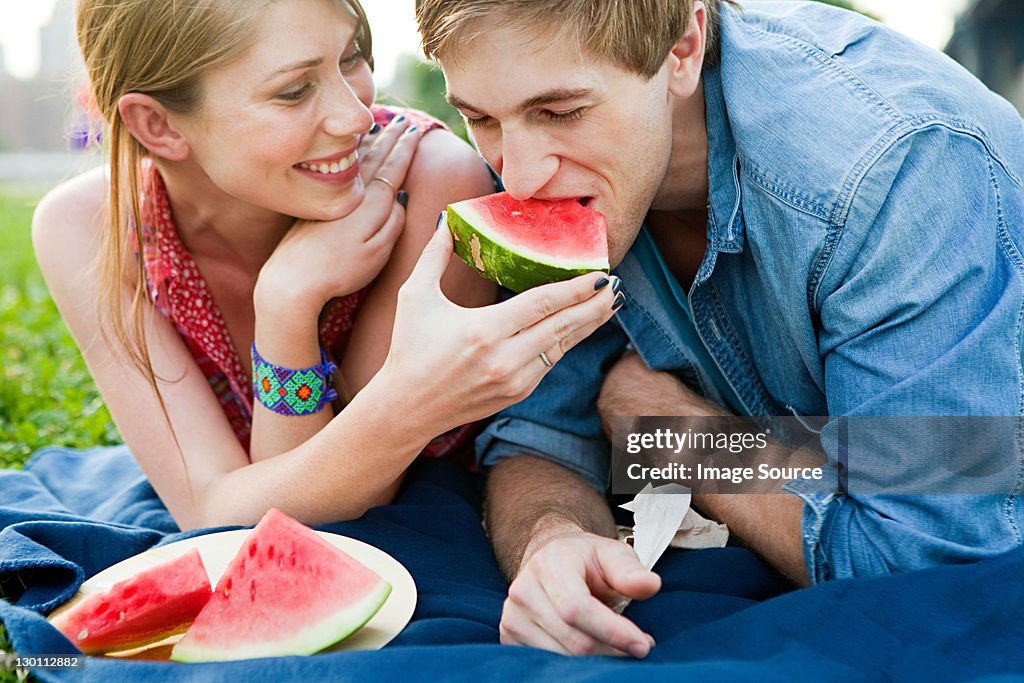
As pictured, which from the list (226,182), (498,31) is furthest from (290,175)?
(498,31)

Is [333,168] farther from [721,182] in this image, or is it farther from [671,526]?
[671,526]

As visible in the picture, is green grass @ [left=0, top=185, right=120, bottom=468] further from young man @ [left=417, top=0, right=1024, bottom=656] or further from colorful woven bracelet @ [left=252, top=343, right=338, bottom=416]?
young man @ [left=417, top=0, right=1024, bottom=656]

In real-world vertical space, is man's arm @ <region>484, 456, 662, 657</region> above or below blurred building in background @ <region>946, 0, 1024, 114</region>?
above

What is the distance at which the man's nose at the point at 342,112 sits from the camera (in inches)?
126

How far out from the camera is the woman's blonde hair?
10.1ft

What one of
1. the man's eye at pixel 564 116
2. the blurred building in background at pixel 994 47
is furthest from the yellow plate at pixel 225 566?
the blurred building in background at pixel 994 47

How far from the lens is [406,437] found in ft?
9.21

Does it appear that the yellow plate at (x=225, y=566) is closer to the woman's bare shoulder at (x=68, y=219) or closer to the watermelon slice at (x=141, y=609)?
the watermelon slice at (x=141, y=609)

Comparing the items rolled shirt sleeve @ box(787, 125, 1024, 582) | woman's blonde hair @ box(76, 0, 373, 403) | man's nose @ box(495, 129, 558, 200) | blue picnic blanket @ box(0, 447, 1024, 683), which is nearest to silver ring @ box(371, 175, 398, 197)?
woman's blonde hair @ box(76, 0, 373, 403)

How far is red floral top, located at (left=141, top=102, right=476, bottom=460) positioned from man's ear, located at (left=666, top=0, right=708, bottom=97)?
42.1 inches

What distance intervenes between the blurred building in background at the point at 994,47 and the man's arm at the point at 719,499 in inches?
401

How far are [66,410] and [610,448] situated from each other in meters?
2.96

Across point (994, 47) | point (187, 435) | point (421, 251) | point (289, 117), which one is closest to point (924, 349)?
point (421, 251)

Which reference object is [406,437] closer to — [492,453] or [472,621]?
[472,621]
